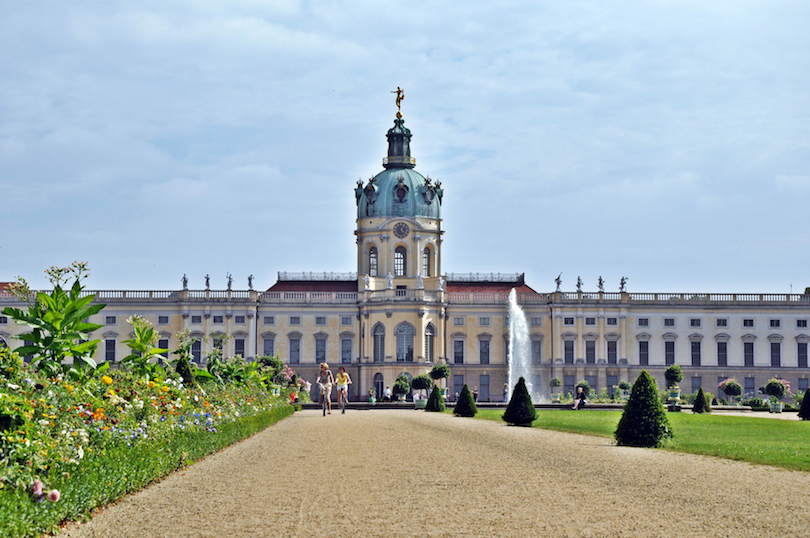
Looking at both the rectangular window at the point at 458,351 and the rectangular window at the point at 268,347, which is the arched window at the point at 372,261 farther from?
the rectangular window at the point at 268,347

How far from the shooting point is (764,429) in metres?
28.7

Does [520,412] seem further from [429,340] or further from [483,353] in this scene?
[483,353]

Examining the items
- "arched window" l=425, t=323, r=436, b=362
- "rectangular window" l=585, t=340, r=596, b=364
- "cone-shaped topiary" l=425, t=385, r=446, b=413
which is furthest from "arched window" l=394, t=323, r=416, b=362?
"cone-shaped topiary" l=425, t=385, r=446, b=413

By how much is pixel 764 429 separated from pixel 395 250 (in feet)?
164

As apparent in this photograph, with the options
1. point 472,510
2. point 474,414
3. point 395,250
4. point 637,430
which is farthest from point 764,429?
point 395,250

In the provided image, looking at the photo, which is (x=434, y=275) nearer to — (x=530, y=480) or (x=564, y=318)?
(x=564, y=318)

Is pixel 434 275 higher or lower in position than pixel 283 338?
higher

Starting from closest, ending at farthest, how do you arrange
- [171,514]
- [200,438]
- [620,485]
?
1. [171,514]
2. [620,485]
3. [200,438]

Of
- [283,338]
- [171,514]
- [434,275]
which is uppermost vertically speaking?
[434,275]

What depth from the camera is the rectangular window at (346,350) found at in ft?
246

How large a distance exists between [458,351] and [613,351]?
11264mm

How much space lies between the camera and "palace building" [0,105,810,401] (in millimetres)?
74125


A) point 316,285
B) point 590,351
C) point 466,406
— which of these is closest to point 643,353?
point 590,351

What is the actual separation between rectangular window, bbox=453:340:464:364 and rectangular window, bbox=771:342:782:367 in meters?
22.3
